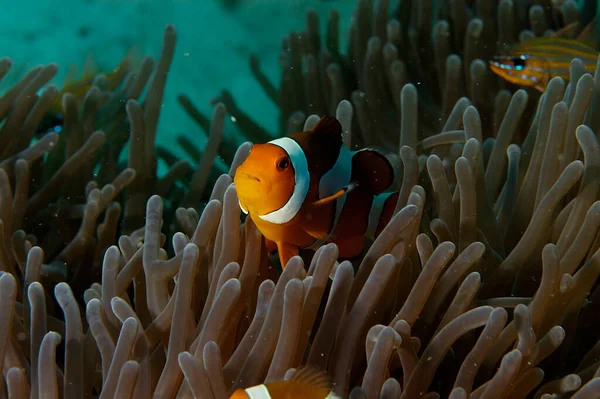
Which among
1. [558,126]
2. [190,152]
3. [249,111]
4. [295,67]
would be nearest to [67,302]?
[558,126]

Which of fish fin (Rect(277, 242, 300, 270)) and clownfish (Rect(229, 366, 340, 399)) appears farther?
fish fin (Rect(277, 242, 300, 270))

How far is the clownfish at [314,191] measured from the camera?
2.91 ft

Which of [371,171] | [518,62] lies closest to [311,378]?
[371,171]

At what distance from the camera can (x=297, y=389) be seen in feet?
2.23

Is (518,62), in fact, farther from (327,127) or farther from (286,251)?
(286,251)

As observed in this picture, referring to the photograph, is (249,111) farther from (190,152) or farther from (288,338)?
(288,338)

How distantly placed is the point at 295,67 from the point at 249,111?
2.57 meters

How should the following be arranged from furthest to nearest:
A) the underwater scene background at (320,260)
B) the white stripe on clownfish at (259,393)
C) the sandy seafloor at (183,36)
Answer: the sandy seafloor at (183,36)
the underwater scene background at (320,260)
the white stripe on clownfish at (259,393)

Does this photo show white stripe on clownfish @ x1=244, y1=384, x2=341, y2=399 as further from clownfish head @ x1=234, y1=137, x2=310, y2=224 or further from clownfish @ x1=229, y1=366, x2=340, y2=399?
clownfish head @ x1=234, y1=137, x2=310, y2=224

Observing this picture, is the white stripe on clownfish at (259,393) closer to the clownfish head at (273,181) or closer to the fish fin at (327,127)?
the clownfish head at (273,181)

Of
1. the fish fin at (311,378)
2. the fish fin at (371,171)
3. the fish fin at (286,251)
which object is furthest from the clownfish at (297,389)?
the fish fin at (371,171)

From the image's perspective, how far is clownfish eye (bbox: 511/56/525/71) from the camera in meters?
1.72

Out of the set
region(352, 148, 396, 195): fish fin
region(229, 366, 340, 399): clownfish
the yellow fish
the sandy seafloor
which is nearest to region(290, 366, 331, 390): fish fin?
region(229, 366, 340, 399): clownfish

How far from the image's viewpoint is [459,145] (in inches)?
56.8
